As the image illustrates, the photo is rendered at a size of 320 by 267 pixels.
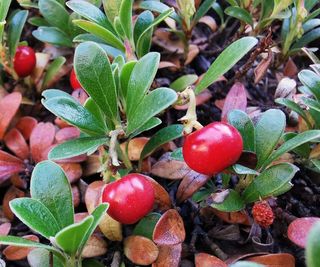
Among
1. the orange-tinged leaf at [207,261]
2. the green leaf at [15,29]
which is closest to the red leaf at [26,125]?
the green leaf at [15,29]

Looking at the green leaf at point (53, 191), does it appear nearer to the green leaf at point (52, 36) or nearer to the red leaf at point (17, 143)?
the red leaf at point (17, 143)

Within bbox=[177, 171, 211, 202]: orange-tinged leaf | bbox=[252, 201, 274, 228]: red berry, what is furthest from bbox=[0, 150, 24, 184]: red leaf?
bbox=[252, 201, 274, 228]: red berry

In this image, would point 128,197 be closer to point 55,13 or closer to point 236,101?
point 236,101

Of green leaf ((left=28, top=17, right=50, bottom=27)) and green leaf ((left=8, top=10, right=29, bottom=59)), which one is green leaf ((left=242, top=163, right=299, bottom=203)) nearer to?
green leaf ((left=8, top=10, right=29, bottom=59))

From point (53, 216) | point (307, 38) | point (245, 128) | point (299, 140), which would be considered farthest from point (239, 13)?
point (53, 216)

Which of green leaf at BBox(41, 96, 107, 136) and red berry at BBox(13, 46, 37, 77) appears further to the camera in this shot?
red berry at BBox(13, 46, 37, 77)

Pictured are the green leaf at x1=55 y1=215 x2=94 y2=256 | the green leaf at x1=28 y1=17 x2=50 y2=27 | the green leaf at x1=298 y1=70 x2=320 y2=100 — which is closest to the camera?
the green leaf at x1=55 y1=215 x2=94 y2=256

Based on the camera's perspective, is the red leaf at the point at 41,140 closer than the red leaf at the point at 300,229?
No

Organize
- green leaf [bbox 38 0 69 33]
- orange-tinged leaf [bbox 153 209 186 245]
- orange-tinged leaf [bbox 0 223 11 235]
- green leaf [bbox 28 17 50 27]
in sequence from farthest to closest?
1. green leaf [bbox 28 17 50 27]
2. green leaf [bbox 38 0 69 33]
3. orange-tinged leaf [bbox 0 223 11 235]
4. orange-tinged leaf [bbox 153 209 186 245]
